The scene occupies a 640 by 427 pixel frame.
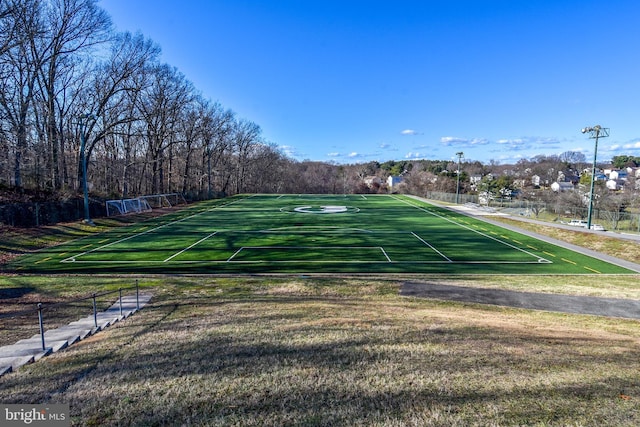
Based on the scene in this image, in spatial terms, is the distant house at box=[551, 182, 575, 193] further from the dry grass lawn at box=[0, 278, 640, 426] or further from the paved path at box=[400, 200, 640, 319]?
the dry grass lawn at box=[0, 278, 640, 426]

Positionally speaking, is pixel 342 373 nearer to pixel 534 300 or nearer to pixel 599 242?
pixel 534 300

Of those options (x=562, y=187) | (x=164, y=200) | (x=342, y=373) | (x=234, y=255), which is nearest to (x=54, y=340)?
(x=342, y=373)

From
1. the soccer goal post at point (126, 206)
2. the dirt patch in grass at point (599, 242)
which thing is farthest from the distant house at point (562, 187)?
the soccer goal post at point (126, 206)

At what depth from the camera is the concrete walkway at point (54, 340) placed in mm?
5914

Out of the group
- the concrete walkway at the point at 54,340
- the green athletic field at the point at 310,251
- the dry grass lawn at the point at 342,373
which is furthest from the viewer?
the green athletic field at the point at 310,251

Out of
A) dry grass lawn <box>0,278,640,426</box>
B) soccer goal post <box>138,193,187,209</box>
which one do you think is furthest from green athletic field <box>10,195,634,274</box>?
soccer goal post <box>138,193,187,209</box>

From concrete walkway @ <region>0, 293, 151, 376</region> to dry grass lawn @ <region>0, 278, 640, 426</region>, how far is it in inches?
15.1

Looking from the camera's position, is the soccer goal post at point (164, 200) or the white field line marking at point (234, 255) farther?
the soccer goal post at point (164, 200)

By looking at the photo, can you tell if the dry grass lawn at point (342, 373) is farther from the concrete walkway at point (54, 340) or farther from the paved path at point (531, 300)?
the paved path at point (531, 300)

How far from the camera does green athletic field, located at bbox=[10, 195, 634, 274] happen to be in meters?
17.6

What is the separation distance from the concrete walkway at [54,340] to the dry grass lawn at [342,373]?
1.26 feet

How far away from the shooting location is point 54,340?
23.5ft

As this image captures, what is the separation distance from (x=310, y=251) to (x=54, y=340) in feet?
48.6

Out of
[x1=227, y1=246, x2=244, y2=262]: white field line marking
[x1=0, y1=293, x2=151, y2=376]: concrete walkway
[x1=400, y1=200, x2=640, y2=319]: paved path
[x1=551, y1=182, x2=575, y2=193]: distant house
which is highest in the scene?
[x1=551, y1=182, x2=575, y2=193]: distant house
